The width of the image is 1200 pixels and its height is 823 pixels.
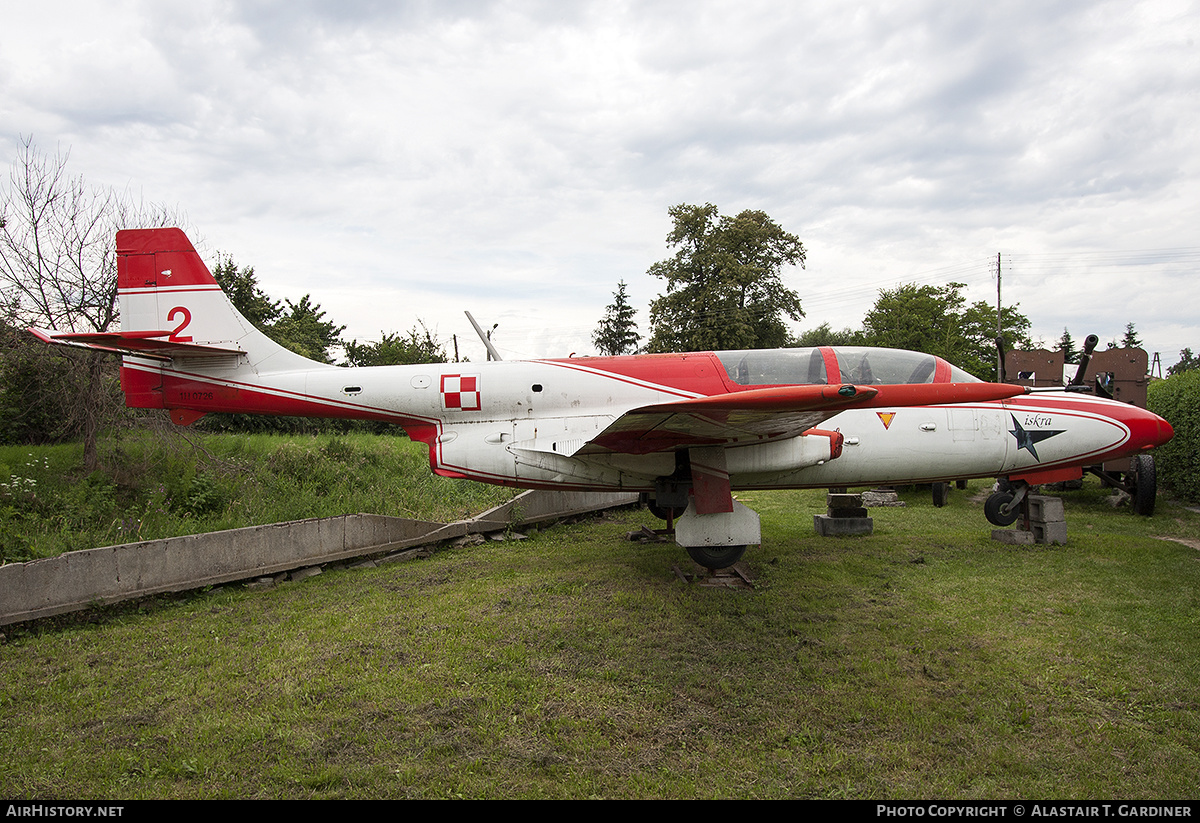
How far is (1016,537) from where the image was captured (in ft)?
26.1

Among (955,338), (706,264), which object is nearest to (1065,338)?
(955,338)

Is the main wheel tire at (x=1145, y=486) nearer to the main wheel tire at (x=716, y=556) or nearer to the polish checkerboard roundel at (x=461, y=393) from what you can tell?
the main wheel tire at (x=716, y=556)

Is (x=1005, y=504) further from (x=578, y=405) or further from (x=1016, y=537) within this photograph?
(x=578, y=405)

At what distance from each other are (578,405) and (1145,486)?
9.88m

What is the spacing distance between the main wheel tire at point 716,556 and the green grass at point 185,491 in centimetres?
469

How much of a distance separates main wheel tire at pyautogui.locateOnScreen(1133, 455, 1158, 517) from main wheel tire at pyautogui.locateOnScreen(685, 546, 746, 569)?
8257 millimetres

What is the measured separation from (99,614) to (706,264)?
1123 inches

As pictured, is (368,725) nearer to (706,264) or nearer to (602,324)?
(706,264)

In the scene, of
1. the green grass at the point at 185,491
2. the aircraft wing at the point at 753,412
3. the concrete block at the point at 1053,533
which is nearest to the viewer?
the aircraft wing at the point at 753,412

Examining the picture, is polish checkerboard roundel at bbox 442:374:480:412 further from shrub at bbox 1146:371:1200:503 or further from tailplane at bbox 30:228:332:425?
shrub at bbox 1146:371:1200:503

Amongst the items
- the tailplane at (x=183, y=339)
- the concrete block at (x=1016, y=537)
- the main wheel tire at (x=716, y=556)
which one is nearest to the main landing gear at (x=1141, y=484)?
the concrete block at (x=1016, y=537)

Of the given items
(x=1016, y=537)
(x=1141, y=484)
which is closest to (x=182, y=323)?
(x=1016, y=537)

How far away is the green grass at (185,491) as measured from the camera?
671cm

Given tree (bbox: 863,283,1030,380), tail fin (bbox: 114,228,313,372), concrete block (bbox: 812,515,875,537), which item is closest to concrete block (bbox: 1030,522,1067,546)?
concrete block (bbox: 812,515,875,537)
